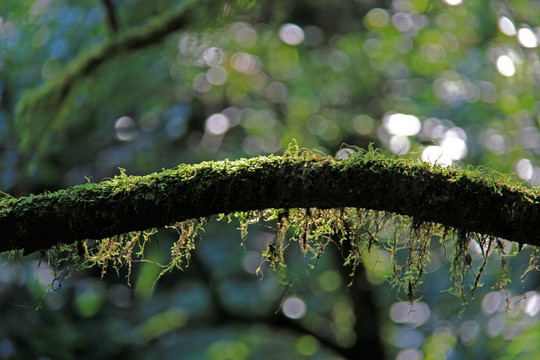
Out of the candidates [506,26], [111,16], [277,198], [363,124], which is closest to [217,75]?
[363,124]

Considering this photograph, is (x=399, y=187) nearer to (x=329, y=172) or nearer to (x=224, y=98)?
(x=329, y=172)

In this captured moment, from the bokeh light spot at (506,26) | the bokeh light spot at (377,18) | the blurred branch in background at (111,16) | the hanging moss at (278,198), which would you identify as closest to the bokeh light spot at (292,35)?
the bokeh light spot at (377,18)

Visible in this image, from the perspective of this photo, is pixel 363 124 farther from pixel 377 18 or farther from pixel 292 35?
pixel 292 35

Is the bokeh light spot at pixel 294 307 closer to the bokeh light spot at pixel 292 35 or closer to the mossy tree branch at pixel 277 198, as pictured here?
the bokeh light spot at pixel 292 35

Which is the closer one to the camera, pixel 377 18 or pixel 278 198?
pixel 278 198

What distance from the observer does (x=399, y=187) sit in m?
1.68

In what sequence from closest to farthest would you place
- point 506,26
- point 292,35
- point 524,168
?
point 506,26, point 524,168, point 292,35

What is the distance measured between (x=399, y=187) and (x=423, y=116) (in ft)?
18.1

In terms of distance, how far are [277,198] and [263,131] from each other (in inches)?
231

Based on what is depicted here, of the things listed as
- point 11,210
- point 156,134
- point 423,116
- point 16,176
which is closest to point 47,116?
point 16,176

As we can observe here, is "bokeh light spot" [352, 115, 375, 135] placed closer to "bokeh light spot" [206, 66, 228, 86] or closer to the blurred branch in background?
"bokeh light spot" [206, 66, 228, 86]

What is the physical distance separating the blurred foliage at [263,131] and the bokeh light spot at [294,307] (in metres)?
0.05

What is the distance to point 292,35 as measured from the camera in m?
7.61

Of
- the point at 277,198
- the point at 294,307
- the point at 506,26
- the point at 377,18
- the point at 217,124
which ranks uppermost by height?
the point at 506,26
